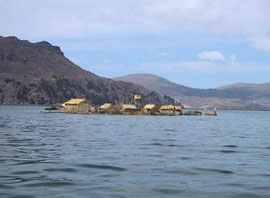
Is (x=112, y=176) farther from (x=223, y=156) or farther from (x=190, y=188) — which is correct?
(x=223, y=156)

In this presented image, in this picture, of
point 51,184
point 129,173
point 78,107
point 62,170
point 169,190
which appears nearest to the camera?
point 169,190

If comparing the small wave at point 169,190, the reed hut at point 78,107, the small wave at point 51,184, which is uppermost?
the reed hut at point 78,107

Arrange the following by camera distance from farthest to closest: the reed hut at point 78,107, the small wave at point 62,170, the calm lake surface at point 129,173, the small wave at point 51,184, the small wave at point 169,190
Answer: the reed hut at point 78,107, the small wave at point 62,170, the small wave at point 51,184, the small wave at point 169,190, the calm lake surface at point 129,173

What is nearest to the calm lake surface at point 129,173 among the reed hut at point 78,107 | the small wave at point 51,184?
the small wave at point 51,184

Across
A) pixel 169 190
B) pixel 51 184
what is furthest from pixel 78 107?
pixel 169 190

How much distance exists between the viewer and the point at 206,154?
98.4ft

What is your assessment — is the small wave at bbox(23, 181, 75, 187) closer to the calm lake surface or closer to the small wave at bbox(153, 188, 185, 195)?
the calm lake surface

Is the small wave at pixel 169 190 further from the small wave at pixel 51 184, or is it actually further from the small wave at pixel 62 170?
the small wave at pixel 62 170

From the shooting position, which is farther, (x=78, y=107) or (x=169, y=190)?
(x=78, y=107)

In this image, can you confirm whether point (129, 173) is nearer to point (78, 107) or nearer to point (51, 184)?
point (51, 184)

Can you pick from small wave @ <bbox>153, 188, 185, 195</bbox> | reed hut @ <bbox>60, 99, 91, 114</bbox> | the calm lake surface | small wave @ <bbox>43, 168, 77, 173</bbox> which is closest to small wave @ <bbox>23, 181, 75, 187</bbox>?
the calm lake surface

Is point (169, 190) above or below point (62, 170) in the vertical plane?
below

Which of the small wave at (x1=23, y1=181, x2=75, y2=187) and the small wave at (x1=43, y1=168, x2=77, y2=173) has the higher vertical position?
the small wave at (x1=43, y1=168, x2=77, y2=173)

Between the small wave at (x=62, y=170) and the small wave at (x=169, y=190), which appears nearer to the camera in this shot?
the small wave at (x=169, y=190)
